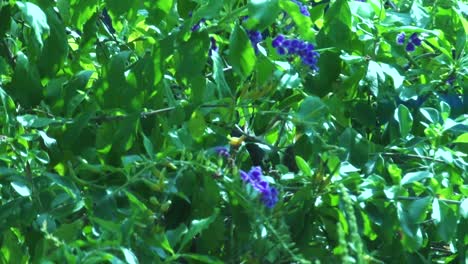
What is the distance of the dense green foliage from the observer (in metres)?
1.90

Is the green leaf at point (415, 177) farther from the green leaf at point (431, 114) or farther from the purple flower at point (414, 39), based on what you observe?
the purple flower at point (414, 39)

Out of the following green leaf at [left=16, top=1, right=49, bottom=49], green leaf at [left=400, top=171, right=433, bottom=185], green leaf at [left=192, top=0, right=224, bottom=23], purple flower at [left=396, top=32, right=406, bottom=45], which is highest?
green leaf at [left=16, top=1, right=49, bottom=49]

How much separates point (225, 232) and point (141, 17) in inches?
22.6

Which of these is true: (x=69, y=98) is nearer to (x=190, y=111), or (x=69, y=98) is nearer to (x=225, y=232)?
(x=190, y=111)

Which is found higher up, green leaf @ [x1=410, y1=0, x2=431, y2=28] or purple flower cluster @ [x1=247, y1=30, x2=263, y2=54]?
purple flower cluster @ [x1=247, y1=30, x2=263, y2=54]

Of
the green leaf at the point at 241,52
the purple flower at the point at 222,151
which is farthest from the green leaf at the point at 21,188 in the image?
the green leaf at the point at 241,52

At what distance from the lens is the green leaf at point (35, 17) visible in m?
1.85

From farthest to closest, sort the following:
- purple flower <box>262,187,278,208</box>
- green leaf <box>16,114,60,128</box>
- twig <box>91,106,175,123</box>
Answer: twig <box>91,106,175,123</box>, green leaf <box>16,114,60,128</box>, purple flower <box>262,187,278,208</box>

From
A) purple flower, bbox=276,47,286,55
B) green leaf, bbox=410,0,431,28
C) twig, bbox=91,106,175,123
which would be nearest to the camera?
twig, bbox=91,106,175,123

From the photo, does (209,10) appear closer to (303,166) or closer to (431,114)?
(303,166)

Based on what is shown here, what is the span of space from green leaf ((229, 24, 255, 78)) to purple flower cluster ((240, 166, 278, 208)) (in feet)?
0.84

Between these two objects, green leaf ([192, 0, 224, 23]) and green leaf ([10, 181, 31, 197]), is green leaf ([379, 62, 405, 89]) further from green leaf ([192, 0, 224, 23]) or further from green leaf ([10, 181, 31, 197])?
green leaf ([10, 181, 31, 197])

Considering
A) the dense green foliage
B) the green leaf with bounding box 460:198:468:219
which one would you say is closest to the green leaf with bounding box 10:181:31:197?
the dense green foliage

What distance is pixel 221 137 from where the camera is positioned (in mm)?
2031
